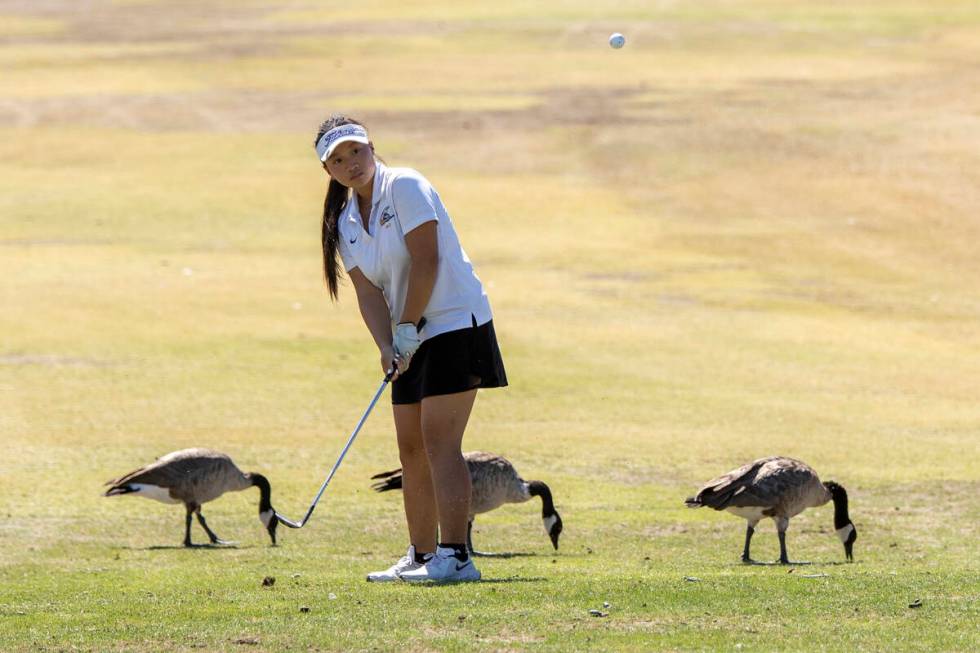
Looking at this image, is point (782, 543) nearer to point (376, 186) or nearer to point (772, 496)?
point (772, 496)

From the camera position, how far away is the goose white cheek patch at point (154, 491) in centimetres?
1241

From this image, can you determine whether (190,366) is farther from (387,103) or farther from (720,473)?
(387,103)

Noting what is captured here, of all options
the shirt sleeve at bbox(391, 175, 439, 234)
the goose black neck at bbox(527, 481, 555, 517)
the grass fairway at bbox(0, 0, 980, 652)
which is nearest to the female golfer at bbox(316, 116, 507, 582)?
the shirt sleeve at bbox(391, 175, 439, 234)

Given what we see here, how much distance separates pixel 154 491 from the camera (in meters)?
12.4

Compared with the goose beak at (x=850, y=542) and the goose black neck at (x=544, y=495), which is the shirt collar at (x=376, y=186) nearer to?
the goose black neck at (x=544, y=495)

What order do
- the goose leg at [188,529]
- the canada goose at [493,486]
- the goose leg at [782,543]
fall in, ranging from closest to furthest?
the goose leg at [782,543] < the canada goose at [493,486] < the goose leg at [188,529]

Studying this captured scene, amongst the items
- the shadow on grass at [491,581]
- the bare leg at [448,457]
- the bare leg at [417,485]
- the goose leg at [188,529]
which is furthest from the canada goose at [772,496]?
the goose leg at [188,529]

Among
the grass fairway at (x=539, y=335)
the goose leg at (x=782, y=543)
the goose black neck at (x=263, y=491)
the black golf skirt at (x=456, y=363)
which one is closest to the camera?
the grass fairway at (x=539, y=335)

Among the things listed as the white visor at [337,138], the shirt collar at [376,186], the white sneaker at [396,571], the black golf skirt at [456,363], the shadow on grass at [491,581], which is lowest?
the shadow on grass at [491,581]

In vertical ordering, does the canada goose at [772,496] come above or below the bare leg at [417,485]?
below

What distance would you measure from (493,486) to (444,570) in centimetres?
337

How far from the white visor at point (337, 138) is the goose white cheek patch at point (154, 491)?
4602 mm

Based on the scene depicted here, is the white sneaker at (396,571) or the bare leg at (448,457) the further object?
the white sneaker at (396,571)

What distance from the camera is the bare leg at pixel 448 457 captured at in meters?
8.70
